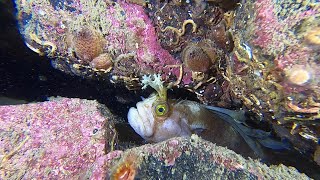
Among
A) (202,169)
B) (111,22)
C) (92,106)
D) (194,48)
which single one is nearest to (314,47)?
(202,169)

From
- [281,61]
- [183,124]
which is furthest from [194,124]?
[281,61]

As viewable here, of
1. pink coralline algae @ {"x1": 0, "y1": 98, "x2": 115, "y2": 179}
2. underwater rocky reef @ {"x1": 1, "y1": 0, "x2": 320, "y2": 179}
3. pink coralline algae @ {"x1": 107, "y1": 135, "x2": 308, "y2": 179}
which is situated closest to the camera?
pink coralline algae @ {"x1": 107, "y1": 135, "x2": 308, "y2": 179}

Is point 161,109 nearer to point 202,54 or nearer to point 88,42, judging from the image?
point 202,54

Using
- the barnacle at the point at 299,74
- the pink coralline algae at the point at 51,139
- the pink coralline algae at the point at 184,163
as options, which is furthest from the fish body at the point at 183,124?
the barnacle at the point at 299,74

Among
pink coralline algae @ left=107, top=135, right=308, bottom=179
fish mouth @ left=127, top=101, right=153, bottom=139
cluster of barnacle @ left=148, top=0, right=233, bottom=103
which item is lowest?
pink coralline algae @ left=107, top=135, right=308, bottom=179

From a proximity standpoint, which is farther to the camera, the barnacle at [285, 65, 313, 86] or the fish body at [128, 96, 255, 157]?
the fish body at [128, 96, 255, 157]

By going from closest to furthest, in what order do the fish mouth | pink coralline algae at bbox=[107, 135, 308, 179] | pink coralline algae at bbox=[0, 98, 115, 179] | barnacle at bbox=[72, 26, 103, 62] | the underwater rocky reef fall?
pink coralline algae at bbox=[107, 135, 308, 179]
the underwater rocky reef
pink coralline algae at bbox=[0, 98, 115, 179]
barnacle at bbox=[72, 26, 103, 62]
the fish mouth

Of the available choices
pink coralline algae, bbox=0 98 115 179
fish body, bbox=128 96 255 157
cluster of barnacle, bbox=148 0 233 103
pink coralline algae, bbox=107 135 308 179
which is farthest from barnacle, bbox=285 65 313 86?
fish body, bbox=128 96 255 157

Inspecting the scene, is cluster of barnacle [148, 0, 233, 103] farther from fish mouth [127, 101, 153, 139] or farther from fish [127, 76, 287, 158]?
fish mouth [127, 101, 153, 139]
